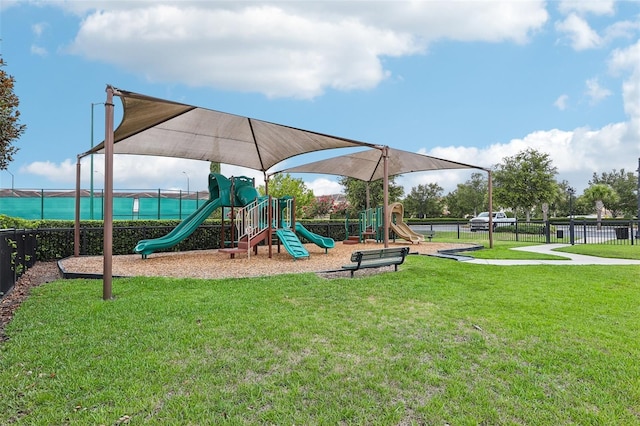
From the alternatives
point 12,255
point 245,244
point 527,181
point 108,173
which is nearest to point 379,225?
point 245,244

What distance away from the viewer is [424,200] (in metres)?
51.1

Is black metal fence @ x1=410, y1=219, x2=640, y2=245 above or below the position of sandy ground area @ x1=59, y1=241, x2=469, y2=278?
above

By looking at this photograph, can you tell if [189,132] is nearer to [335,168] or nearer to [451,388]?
[335,168]

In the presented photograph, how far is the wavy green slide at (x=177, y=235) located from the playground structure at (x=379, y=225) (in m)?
7.27

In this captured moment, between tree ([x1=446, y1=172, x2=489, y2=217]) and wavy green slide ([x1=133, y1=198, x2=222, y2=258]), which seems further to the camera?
tree ([x1=446, y1=172, x2=489, y2=217])

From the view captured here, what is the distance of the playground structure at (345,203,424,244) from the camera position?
56.7 feet

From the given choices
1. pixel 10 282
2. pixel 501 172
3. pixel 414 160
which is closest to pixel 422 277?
pixel 10 282

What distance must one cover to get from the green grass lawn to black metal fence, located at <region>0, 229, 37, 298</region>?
2.03 feet

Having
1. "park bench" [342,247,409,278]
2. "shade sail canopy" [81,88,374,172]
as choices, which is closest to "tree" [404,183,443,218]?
"shade sail canopy" [81,88,374,172]

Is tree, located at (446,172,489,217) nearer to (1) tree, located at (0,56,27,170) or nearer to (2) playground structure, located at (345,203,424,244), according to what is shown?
(2) playground structure, located at (345,203,424,244)

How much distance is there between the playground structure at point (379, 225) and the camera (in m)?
17.3

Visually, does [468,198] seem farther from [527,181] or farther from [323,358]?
[323,358]

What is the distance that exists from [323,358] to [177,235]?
8.81 meters

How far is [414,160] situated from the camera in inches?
631
